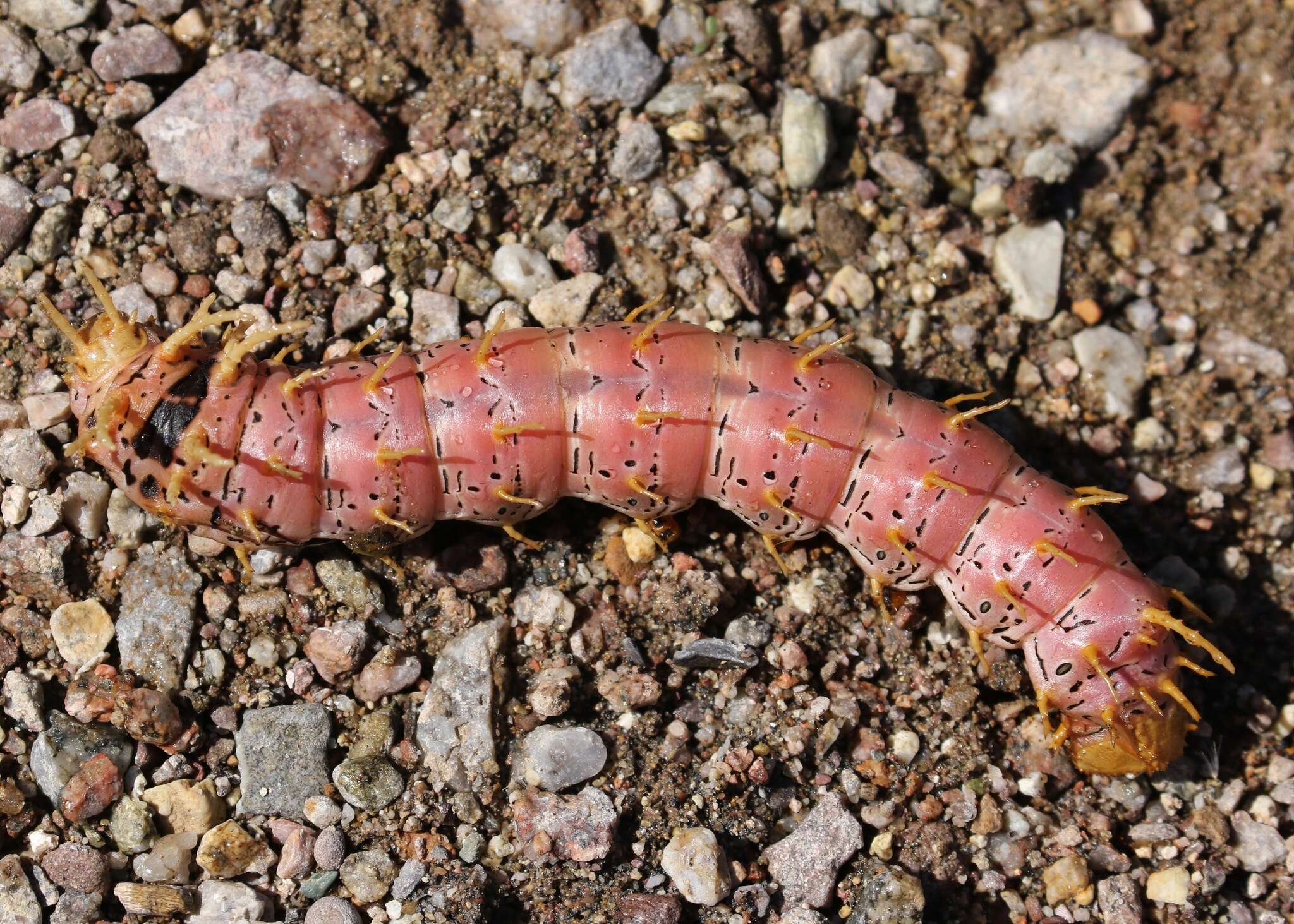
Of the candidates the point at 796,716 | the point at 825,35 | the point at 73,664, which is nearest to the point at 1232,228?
the point at 825,35

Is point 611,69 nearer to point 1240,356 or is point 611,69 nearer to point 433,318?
point 433,318

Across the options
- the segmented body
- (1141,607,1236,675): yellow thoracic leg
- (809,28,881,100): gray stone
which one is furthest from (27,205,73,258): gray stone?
(1141,607,1236,675): yellow thoracic leg

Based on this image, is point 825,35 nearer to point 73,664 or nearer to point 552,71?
point 552,71

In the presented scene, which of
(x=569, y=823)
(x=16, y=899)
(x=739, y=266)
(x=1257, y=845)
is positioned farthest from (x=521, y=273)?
(x=1257, y=845)

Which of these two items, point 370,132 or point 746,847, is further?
point 370,132

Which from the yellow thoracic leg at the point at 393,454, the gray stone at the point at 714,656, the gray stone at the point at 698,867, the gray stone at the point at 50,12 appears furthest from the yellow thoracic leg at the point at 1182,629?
the gray stone at the point at 50,12

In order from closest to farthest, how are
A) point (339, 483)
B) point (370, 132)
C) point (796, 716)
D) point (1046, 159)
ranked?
1. point (339, 483)
2. point (796, 716)
3. point (370, 132)
4. point (1046, 159)
